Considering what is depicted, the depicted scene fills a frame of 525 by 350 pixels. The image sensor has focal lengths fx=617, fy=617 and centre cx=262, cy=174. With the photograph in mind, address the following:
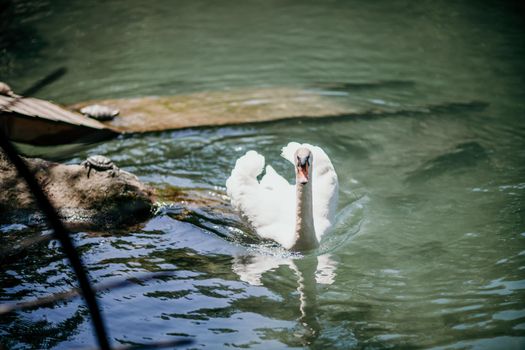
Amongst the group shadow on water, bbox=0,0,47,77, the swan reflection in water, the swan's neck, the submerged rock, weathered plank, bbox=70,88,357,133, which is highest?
shadow on water, bbox=0,0,47,77

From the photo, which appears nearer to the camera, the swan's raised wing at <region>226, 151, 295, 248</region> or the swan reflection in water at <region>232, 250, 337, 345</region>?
the swan reflection in water at <region>232, 250, 337, 345</region>

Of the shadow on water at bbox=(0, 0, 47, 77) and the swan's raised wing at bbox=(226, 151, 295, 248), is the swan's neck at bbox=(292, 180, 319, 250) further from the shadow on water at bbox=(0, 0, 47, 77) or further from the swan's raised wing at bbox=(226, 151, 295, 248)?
the shadow on water at bbox=(0, 0, 47, 77)

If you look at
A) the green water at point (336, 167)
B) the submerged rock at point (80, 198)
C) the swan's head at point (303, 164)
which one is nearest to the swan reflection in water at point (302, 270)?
the green water at point (336, 167)

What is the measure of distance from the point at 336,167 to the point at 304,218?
1992 millimetres

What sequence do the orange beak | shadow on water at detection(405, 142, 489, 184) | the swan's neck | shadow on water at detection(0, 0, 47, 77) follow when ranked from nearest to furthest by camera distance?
the orange beak → the swan's neck → shadow on water at detection(405, 142, 489, 184) → shadow on water at detection(0, 0, 47, 77)

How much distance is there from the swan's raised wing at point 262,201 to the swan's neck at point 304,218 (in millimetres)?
155

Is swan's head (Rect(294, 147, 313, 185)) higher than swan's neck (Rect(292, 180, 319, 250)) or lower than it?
higher

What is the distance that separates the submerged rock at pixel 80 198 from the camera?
5902 millimetres

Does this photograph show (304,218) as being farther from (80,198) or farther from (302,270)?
(80,198)

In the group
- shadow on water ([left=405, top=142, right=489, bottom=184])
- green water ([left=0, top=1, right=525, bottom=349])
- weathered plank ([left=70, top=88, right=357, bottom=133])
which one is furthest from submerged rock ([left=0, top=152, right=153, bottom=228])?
shadow on water ([left=405, top=142, right=489, bottom=184])

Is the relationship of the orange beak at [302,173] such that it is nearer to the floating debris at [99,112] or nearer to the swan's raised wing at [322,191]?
the swan's raised wing at [322,191]

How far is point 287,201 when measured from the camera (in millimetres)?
6199

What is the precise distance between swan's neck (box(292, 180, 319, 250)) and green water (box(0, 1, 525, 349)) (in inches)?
7.0

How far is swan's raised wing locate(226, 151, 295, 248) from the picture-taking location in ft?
19.0
